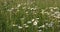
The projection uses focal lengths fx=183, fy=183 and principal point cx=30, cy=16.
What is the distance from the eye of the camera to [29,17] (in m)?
3.63

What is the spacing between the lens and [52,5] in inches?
163

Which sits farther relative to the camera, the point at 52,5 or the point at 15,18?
the point at 52,5

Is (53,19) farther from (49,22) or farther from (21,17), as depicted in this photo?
(21,17)

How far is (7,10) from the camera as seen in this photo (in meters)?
3.95

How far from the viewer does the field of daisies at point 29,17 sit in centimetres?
328

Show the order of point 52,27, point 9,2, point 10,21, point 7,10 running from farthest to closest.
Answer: point 9,2 < point 7,10 < point 10,21 < point 52,27

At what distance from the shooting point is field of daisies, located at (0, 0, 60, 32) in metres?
3.28

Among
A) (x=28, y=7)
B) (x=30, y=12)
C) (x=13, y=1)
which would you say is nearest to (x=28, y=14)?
(x=30, y=12)

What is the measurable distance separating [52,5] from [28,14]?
2.36 feet

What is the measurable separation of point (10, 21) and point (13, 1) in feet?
3.52

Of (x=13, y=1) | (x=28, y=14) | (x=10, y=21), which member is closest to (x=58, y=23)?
(x=28, y=14)

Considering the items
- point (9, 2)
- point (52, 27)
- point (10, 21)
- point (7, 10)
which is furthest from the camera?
point (9, 2)

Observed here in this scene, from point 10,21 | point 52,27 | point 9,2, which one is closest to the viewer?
point 52,27

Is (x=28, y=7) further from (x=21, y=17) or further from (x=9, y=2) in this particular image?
(x=9, y=2)
